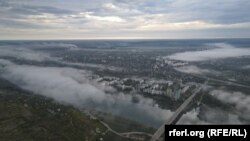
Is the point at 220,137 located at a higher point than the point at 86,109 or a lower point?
higher

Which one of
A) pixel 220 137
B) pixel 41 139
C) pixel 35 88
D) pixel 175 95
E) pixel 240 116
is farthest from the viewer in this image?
pixel 35 88

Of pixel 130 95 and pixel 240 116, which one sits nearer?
pixel 240 116

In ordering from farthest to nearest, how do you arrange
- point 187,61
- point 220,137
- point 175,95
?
point 187,61 → point 175,95 → point 220,137

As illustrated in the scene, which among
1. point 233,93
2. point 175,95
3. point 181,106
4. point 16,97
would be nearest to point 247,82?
point 233,93

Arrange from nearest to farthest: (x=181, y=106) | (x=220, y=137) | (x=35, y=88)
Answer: (x=220, y=137) < (x=181, y=106) < (x=35, y=88)

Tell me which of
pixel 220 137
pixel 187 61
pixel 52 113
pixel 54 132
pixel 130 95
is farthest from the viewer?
pixel 187 61

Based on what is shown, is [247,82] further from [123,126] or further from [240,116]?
[123,126]

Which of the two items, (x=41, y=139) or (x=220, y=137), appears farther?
(x=41, y=139)

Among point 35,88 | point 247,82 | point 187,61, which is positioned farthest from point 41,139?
point 187,61

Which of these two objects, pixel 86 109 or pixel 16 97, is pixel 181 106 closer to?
pixel 86 109
